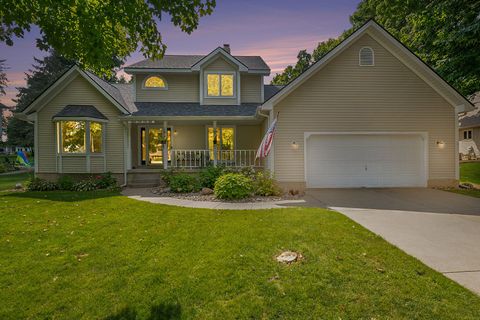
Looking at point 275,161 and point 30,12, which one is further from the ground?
point 30,12

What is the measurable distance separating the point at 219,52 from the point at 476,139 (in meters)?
25.1

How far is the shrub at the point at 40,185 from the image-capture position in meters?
11.2

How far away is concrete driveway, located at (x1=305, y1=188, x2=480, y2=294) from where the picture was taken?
390 cm

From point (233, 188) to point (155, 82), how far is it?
9.32m

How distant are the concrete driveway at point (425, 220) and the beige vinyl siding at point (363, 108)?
5.85ft

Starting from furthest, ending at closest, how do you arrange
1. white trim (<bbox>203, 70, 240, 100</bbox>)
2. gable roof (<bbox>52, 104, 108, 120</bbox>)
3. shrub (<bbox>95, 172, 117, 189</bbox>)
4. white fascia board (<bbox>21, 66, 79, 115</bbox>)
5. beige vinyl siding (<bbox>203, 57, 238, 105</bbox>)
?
white trim (<bbox>203, 70, 240, 100</bbox>) → beige vinyl siding (<bbox>203, 57, 238, 105</bbox>) → white fascia board (<bbox>21, 66, 79, 115</bbox>) → gable roof (<bbox>52, 104, 108, 120</bbox>) → shrub (<bbox>95, 172, 117, 189</bbox>)

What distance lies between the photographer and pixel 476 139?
22.5m

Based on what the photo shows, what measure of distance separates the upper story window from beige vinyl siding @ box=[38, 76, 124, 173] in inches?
207

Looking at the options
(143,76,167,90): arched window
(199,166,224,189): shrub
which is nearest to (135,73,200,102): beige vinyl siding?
(143,76,167,90): arched window

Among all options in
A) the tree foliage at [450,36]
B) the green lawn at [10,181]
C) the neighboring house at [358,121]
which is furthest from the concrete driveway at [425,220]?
the green lawn at [10,181]

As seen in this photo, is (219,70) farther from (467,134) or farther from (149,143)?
(467,134)

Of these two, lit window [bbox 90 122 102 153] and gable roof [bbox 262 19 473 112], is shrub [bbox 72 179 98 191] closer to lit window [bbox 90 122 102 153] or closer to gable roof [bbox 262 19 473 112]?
lit window [bbox 90 122 102 153]

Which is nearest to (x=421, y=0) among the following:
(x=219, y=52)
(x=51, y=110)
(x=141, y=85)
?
(x=219, y=52)

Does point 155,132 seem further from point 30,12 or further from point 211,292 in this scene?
point 211,292
